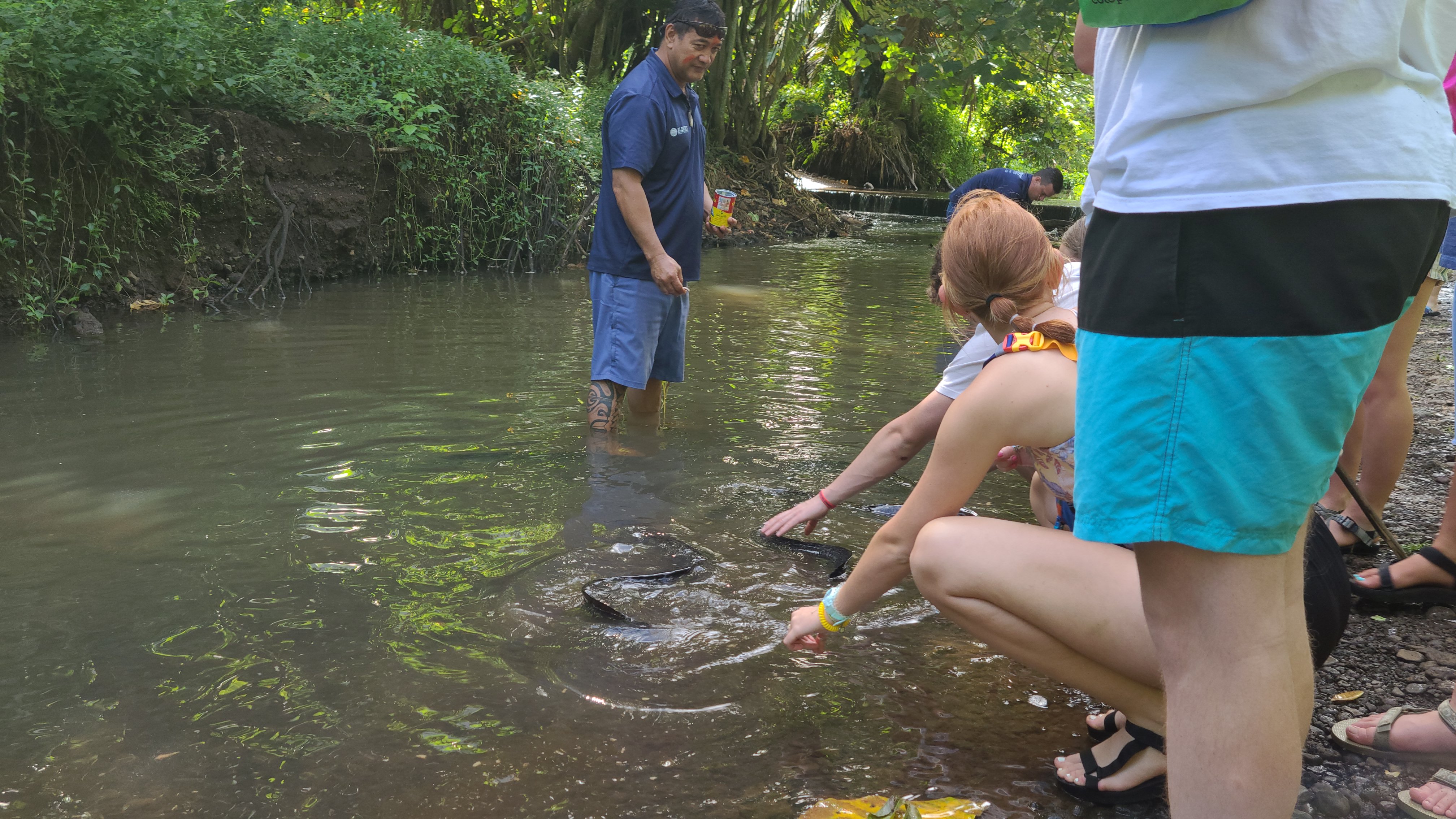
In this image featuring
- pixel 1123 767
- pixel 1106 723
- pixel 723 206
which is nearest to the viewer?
pixel 1123 767

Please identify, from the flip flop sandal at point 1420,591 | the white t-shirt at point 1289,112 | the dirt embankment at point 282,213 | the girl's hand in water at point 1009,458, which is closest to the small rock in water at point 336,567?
the girl's hand in water at point 1009,458

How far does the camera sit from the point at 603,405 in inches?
191

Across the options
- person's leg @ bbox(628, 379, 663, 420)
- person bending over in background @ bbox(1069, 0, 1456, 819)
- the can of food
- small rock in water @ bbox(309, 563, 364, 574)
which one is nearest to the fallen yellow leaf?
person bending over in background @ bbox(1069, 0, 1456, 819)

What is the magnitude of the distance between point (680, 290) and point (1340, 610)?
3.10 m

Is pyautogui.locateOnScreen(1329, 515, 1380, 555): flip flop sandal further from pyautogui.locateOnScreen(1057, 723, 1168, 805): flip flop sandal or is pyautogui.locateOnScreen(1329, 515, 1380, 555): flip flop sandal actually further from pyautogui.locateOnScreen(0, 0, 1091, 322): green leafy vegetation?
pyautogui.locateOnScreen(0, 0, 1091, 322): green leafy vegetation

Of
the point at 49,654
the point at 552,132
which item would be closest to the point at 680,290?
the point at 49,654

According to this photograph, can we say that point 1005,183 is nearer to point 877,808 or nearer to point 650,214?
point 650,214

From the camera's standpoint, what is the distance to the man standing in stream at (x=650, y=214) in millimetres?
4520

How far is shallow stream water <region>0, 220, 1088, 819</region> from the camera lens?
7.23ft

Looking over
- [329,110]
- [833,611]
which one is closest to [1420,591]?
[833,611]

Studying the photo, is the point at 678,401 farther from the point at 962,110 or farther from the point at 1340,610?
the point at 962,110

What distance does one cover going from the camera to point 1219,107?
4.34ft

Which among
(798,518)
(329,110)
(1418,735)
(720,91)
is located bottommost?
(1418,735)

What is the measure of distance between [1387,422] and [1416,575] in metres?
0.55
